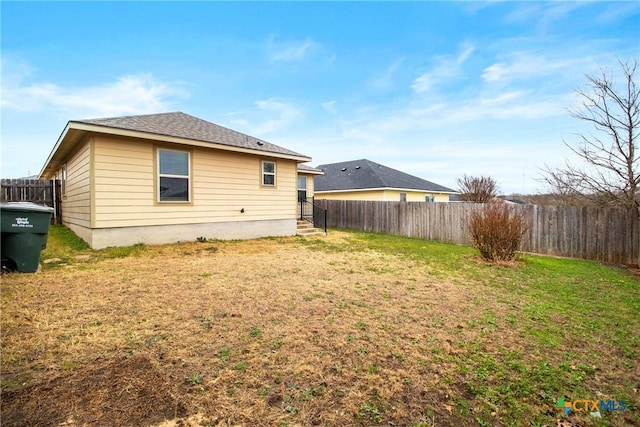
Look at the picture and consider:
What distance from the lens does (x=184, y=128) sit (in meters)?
9.28

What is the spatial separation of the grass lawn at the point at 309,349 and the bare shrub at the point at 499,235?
5.71 feet

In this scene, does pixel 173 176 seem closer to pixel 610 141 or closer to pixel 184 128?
pixel 184 128

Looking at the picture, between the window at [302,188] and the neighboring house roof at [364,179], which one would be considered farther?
the neighboring house roof at [364,179]

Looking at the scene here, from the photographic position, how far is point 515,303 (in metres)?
4.21

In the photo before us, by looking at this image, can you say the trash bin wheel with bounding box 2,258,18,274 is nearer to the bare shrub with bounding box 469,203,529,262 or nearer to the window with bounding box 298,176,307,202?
the bare shrub with bounding box 469,203,529,262

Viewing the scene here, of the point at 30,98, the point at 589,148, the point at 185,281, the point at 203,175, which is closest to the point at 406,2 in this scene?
the point at 589,148

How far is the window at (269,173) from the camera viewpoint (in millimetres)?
10836

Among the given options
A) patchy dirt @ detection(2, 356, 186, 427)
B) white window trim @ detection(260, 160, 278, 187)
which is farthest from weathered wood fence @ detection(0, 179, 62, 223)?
patchy dirt @ detection(2, 356, 186, 427)

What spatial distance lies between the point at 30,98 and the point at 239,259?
420 inches

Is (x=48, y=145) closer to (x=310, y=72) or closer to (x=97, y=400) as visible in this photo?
(x=310, y=72)

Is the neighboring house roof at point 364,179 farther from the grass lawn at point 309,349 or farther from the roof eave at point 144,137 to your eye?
the grass lawn at point 309,349

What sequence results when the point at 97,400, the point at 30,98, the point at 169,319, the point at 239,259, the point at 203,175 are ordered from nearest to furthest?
the point at 97,400
the point at 169,319
the point at 239,259
the point at 203,175
the point at 30,98

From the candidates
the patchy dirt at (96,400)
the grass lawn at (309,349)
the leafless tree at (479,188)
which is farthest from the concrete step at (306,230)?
the leafless tree at (479,188)

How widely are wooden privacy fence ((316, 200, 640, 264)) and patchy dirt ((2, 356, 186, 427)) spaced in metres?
9.09
